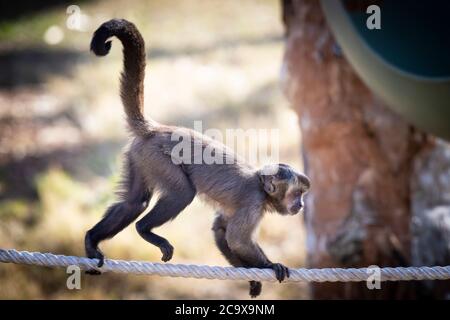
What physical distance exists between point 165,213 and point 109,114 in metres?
9.70

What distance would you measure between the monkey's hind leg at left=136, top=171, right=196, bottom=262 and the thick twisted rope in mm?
417

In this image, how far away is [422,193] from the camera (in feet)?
27.9

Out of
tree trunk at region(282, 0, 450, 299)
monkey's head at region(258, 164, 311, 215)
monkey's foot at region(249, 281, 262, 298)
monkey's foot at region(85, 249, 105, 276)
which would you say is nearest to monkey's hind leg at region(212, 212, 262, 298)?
monkey's foot at region(249, 281, 262, 298)

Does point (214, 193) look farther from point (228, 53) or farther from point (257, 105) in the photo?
point (228, 53)

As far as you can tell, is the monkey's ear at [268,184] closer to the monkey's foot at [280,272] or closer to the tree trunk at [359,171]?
the monkey's foot at [280,272]

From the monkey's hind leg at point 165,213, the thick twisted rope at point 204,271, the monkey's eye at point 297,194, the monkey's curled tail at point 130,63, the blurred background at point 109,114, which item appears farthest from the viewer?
the blurred background at point 109,114

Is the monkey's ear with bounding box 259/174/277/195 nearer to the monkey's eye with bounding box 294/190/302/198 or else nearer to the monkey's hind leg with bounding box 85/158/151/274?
the monkey's eye with bounding box 294/190/302/198

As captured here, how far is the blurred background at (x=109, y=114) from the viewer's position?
10.8m

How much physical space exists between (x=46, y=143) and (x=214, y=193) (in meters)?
9.42

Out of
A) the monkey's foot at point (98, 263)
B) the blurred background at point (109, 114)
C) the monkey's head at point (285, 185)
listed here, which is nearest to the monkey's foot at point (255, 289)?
the monkey's head at point (285, 185)

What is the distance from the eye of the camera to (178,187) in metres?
5.86

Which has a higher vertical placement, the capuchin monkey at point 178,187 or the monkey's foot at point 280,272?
the capuchin monkey at point 178,187

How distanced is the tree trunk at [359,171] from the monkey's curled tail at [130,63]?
10.7 feet

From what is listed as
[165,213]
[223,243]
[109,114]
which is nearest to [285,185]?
[223,243]
